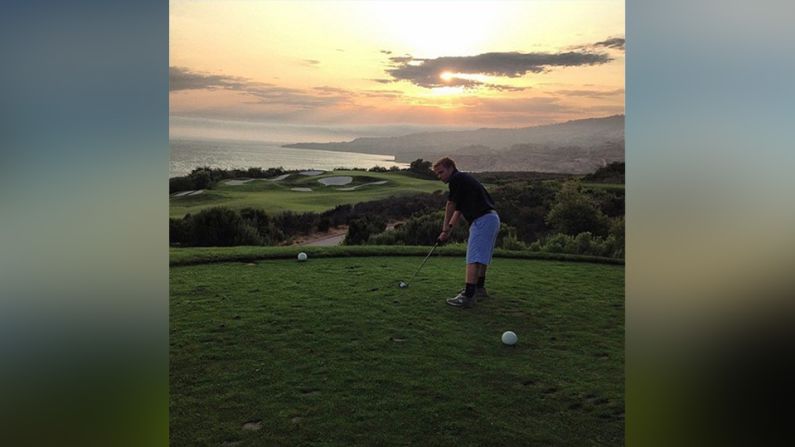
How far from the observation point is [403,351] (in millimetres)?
3697

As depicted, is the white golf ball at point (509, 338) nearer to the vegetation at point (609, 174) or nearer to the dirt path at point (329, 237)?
the dirt path at point (329, 237)

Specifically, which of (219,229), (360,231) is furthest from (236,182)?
(360,231)

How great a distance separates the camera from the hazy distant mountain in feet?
29.9

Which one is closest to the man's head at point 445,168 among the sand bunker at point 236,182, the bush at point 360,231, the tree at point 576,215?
the bush at point 360,231

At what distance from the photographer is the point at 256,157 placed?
33.7 ft

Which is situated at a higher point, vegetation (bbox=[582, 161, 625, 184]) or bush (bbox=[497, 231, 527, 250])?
vegetation (bbox=[582, 161, 625, 184])

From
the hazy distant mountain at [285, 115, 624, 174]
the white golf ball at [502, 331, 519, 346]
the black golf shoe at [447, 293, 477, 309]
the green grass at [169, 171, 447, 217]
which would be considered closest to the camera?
the white golf ball at [502, 331, 519, 346]

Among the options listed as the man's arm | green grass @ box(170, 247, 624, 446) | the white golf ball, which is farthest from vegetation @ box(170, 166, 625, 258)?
the white golf ball

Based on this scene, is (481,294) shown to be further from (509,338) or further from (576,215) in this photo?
(576,215)

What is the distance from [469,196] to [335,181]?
6.34 metres

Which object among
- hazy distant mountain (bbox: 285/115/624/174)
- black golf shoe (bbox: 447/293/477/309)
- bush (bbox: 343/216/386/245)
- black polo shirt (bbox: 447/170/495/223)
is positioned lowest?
black golf shoe (bbox: 447/293/477/309)

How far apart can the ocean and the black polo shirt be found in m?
5.23

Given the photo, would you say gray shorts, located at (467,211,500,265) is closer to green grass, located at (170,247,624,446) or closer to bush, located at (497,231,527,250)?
green grass, located at (170,247,624,446)
